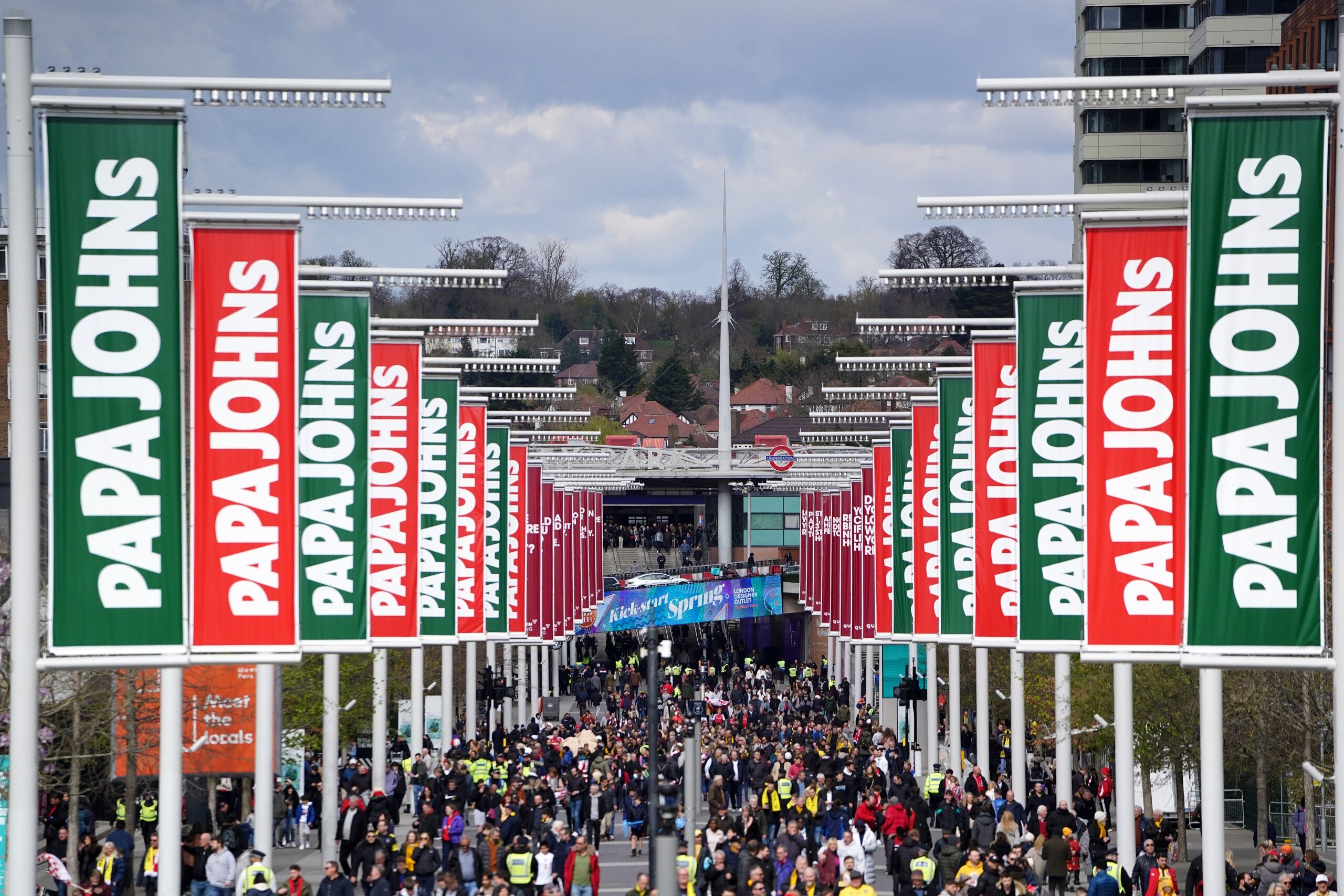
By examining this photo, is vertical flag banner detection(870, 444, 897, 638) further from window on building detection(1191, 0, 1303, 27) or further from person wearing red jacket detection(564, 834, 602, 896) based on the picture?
window on building detection(1191, 0, 1303, 27)

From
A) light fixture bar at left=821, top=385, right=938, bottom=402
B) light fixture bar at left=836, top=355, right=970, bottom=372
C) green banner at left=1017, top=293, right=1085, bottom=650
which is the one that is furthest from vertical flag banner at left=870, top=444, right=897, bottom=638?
green banner at left=1017, top=293, right=1085, bottom=650

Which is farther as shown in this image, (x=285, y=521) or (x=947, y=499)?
(x=947, y=499)

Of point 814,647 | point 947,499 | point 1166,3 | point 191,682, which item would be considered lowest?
point 814,647

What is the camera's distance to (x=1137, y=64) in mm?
93188

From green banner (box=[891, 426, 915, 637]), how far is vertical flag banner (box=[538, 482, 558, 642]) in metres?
14.7

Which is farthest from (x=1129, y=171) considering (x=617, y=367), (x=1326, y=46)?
(x=617, y=367)

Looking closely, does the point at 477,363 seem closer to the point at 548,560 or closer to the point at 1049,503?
the point at 1049,503

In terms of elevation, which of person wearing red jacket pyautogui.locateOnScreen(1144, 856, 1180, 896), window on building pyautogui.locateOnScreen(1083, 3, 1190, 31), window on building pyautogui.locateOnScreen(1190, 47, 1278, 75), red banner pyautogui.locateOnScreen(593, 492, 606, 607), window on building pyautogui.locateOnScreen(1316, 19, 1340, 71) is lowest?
person wearing red jacket pyautogui.locateOnScreen(1144, 856, 1180, 896)

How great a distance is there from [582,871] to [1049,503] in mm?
8658

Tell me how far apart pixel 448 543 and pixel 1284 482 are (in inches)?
643

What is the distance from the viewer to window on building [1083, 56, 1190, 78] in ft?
303

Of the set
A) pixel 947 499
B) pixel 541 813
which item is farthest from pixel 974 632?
pixel 541 813

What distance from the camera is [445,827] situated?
28141 mm

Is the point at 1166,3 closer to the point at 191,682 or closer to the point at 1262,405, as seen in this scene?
the point at 191,682
